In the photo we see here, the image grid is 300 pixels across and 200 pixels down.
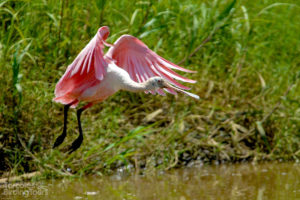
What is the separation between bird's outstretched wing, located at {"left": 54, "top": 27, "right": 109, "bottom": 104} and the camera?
15.1 ft

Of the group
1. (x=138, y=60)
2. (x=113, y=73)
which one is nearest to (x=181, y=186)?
(x=138, y=60)

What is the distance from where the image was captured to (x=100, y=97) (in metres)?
4.86

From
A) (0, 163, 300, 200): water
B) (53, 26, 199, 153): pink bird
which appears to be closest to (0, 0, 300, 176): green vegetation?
(0, 163, 300, 200): water

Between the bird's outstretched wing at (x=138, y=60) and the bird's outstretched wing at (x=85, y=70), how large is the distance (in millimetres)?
277

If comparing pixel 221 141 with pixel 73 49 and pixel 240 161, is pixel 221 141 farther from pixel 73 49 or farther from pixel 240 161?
pixel 73 49

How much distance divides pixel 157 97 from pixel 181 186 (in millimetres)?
1540

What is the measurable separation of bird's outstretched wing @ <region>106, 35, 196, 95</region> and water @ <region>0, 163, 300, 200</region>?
95 cm

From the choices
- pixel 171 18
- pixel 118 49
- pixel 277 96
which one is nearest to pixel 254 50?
pixel 277 96

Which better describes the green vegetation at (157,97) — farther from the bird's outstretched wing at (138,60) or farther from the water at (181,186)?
the bird's outstretched wing at (138,60)

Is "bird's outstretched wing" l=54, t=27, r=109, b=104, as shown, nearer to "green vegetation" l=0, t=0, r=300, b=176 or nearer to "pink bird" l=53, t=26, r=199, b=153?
"pink bird" l=53, t=26, r=199, b=153

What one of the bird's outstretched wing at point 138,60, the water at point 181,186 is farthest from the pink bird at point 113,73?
the water at point 181,186

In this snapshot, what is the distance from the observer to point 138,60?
204 inches

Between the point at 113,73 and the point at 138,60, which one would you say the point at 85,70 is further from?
the point at 138,60

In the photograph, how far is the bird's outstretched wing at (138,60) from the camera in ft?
16.6
